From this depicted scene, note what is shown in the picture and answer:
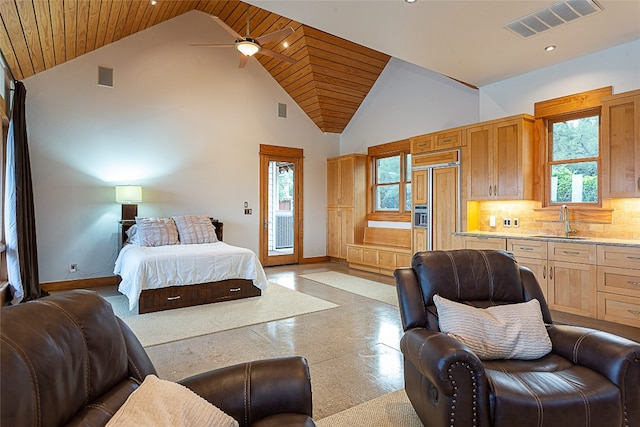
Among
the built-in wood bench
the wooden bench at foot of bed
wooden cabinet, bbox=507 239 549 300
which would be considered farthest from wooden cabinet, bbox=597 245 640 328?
the wooden bench at foot of bed

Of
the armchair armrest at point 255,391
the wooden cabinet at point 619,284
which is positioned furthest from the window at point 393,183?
the armchair armrest at point 255,391

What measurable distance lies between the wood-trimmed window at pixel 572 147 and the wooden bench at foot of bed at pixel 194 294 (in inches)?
167

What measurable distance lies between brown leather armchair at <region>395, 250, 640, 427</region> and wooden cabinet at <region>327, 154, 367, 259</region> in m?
→ 5.51

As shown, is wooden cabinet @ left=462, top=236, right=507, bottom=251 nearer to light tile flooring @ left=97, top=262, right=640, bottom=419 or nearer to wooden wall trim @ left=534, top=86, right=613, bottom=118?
light tile flooring @ left=97, top=262, right=640, bottom=419

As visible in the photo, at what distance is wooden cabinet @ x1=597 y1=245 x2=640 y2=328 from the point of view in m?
3.44

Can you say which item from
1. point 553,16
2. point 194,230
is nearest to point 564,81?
point 553,16

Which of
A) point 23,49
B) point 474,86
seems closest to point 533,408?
point 474,86

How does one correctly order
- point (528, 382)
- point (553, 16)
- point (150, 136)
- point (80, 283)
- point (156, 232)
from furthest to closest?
1. point (150, 136)
2. point (80, 283)
3. point (156, 232)
4. point (553, 16)
5. point (528, 382)

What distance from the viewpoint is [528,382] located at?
1575 mm

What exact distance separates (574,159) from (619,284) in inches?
64.1

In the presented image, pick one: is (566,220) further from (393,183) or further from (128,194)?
(128,194)

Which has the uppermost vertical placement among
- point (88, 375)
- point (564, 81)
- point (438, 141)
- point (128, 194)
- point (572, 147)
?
point (564, 81)

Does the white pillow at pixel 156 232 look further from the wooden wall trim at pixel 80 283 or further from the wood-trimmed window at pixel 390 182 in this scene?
the wood-trimmed window at pixel 390 182

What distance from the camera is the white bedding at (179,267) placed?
164 inches
